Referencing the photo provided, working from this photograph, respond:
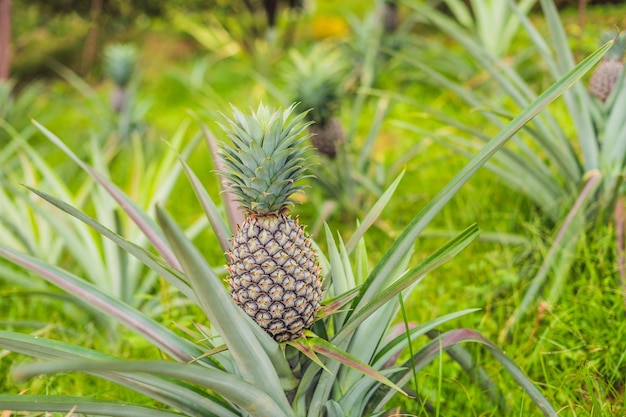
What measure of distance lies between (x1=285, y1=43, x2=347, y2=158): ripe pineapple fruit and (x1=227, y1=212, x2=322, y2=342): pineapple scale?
4.18 feet

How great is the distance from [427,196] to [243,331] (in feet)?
5.43

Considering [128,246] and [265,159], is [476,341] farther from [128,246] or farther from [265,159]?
[128,246]

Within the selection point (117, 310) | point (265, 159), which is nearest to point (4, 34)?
point (117, 310)

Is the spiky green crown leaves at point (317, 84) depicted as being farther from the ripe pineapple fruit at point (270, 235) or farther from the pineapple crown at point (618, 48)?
the ripe pineapple fruit at point (270, 235)

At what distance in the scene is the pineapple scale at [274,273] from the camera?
982 millimetres

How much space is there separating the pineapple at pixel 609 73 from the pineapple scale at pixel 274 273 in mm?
1277

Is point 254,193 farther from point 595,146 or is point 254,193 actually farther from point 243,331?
point 595,146

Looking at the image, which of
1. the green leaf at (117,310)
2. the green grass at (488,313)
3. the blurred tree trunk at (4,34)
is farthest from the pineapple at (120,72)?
the green leaf at (117,310)

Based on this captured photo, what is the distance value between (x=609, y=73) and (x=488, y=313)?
830 mm

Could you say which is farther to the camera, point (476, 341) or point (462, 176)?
point (476, 341)

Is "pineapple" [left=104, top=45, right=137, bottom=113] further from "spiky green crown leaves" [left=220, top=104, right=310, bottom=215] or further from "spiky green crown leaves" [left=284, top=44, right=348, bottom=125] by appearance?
"spiky green crown leaves" [left=220, top=104, right=310, bottom=215]

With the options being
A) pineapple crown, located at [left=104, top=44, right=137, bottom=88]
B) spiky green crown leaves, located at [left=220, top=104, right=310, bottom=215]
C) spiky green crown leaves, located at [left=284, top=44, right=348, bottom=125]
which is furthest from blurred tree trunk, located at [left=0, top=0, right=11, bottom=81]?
spiky green crown leaves, located at [left=220, top=104, right=310, bottom=215]

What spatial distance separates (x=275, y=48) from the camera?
533 centimetres

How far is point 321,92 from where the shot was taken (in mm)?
2246
